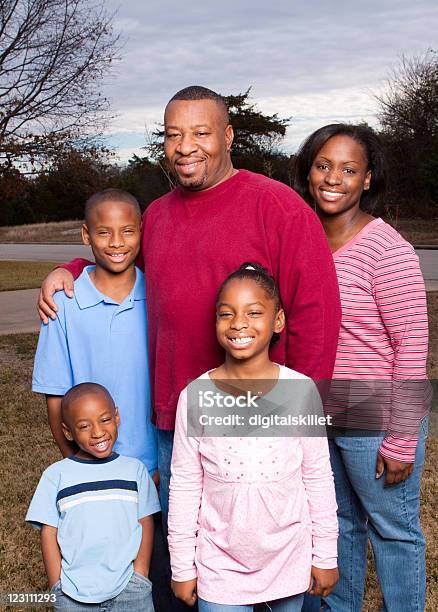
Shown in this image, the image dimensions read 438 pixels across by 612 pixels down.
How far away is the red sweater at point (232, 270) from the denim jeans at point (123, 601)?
1.68 feet

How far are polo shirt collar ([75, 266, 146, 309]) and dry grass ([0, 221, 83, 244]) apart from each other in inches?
1206

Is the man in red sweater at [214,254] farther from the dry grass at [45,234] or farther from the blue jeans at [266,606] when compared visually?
the dry grass at [45,234]

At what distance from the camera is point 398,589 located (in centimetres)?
267

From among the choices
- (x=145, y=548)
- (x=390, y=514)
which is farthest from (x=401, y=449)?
(x=145, y=548)

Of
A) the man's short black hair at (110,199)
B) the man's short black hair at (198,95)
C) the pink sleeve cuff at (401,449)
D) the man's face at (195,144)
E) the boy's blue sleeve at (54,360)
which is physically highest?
the man's short black hair at (198,95)

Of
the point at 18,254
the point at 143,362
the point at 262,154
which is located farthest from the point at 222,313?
the point at 262,154

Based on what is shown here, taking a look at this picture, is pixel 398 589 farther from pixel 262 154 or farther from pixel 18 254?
pixel 262 154

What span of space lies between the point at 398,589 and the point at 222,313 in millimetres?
1217

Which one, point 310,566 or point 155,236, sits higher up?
point 155,236

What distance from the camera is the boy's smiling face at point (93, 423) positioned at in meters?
2.41

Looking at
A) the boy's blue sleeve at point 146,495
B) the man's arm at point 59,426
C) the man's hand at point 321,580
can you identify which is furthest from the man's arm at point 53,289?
the man's hand at point 321,580

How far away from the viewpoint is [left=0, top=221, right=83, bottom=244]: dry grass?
3578cm

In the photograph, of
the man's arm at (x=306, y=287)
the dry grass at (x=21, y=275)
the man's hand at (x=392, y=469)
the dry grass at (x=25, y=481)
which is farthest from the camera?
the dry grass at (x=21, y=275)

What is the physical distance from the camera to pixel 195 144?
7.60ft
